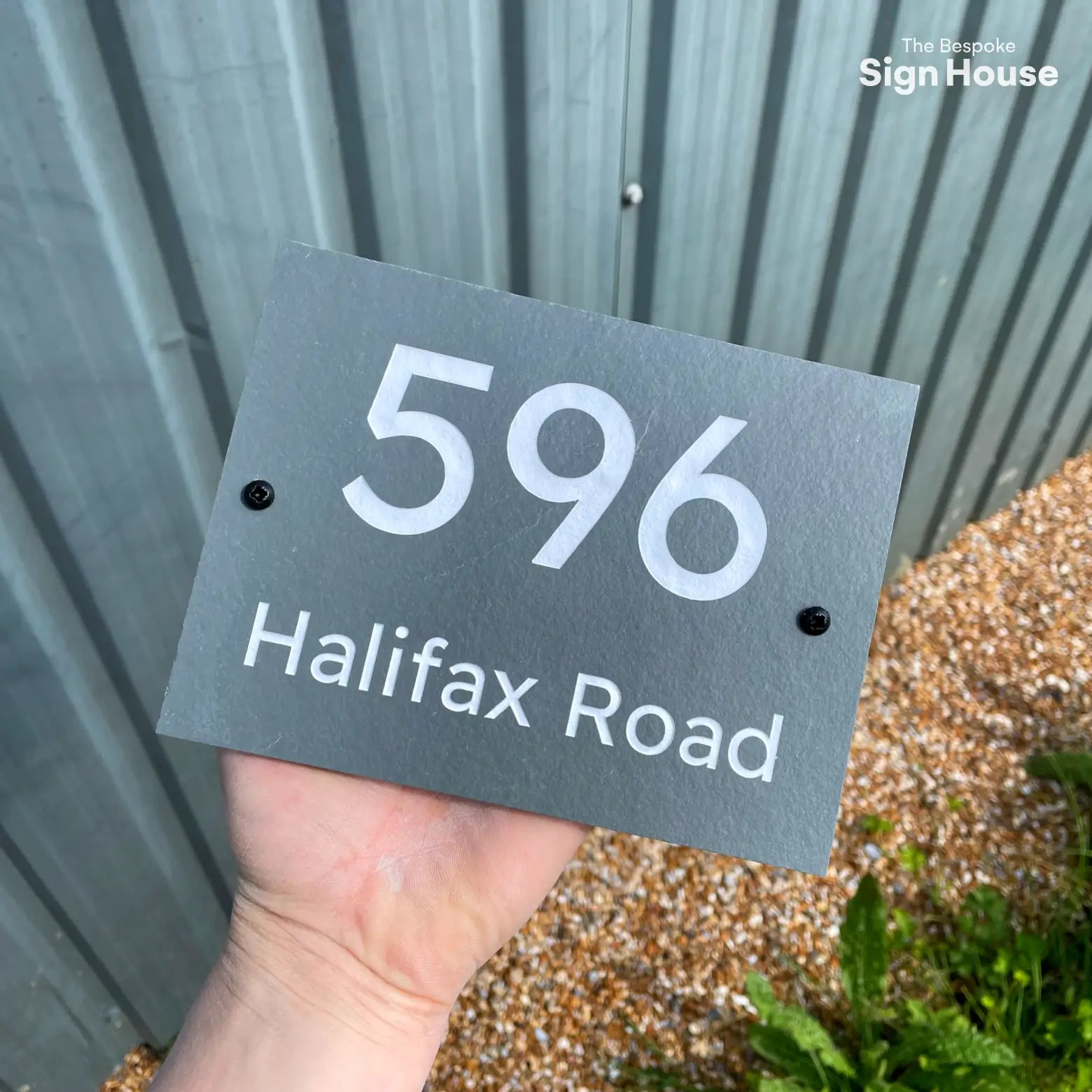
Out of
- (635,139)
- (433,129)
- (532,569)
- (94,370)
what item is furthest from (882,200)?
(94,370)

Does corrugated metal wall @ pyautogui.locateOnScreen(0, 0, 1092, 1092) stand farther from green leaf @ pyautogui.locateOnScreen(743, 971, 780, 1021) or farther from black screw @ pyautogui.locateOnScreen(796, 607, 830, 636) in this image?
green leaf @ pyautogui.locateOnScreen(743, 971, 780, 1021)

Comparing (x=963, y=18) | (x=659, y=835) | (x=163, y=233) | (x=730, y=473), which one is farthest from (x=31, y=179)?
(x=963, y=18)

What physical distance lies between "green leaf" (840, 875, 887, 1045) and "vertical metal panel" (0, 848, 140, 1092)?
1.68m

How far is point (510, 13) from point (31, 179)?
0.78 meters

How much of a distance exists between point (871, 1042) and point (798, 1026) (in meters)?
0.18

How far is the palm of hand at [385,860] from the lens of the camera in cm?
108

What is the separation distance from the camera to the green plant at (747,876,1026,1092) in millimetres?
1712

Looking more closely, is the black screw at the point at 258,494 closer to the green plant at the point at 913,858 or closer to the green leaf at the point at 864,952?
the green leaf at the point at 864,952

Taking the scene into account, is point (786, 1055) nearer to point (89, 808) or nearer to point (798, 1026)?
point (798, 1026)

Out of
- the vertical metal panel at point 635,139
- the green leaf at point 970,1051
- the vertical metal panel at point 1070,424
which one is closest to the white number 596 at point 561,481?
the vertical metal panel at point 635,139

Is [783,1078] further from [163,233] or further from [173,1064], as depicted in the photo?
[163,233]

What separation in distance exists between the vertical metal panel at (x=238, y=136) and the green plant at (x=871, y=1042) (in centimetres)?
180

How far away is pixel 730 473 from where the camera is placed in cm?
100

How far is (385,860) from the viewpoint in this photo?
1.11 metres
